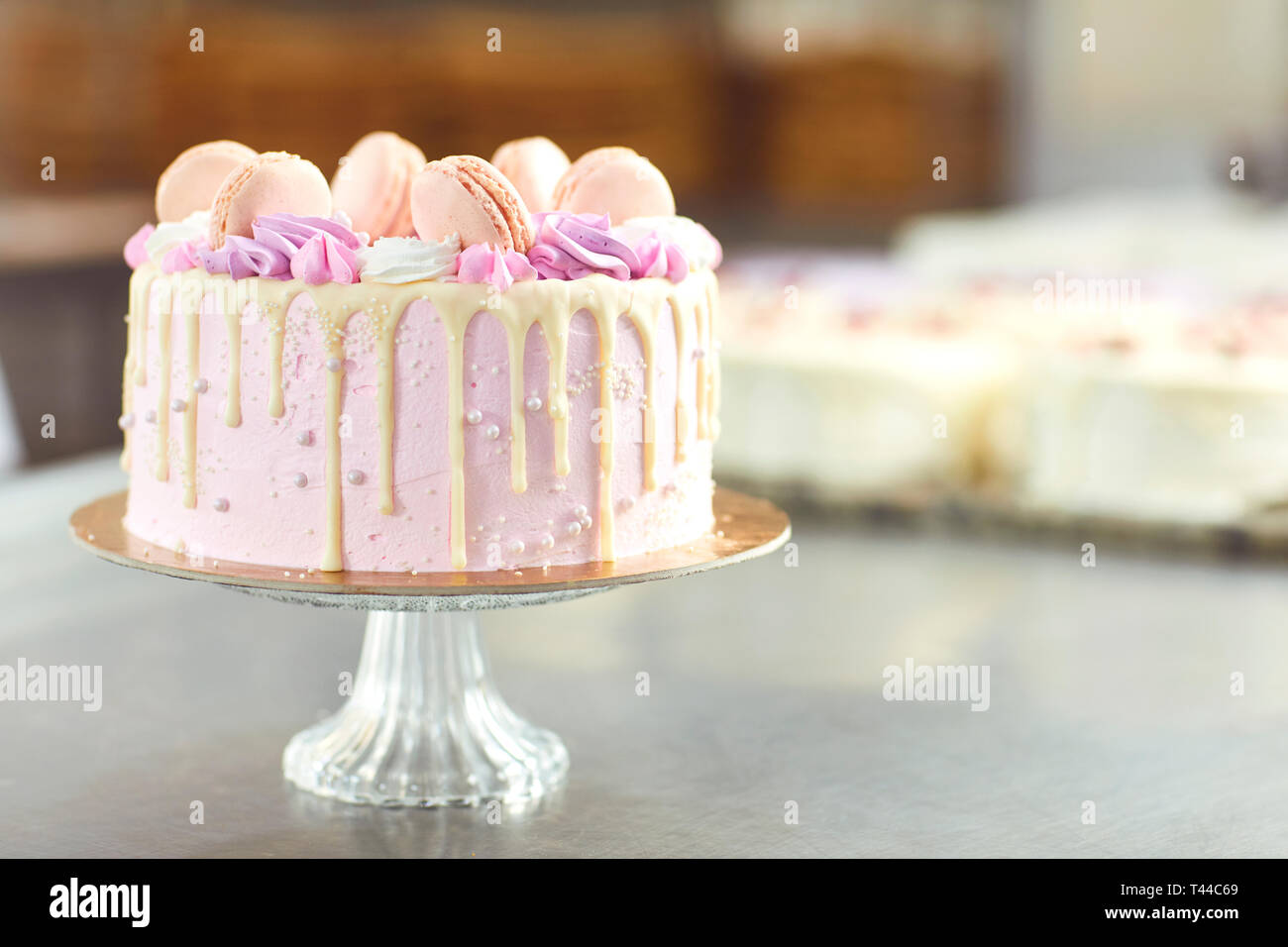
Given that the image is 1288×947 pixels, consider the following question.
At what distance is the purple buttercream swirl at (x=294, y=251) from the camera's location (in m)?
1.37

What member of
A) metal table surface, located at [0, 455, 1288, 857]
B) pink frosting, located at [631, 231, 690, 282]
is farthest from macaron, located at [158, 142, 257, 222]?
metal table surface, located at [0, 455, 1288, 857]

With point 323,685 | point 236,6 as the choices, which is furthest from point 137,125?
point 323,685

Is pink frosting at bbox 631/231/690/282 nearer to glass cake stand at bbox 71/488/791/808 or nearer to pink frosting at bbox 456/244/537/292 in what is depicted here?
pink frosting at bbox 456/244/537/292

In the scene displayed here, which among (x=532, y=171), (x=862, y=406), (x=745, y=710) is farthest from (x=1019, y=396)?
(x=532, y=171)

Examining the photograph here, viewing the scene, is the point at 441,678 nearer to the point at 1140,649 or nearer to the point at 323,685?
the point at 323,685

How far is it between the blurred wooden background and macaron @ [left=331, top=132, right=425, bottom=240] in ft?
10.7

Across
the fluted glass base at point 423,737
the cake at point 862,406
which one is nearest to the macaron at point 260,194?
the fluted glass base at point 423,737

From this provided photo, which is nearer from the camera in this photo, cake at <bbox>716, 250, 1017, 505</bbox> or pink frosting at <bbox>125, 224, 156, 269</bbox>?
pink frosting at <bbox>125, 224, 156, 269</bbox>

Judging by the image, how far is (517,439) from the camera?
1.39 metres

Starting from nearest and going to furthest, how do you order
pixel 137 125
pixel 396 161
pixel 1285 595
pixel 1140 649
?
pixel 396 161
pixel 1140 649
pixel 1285 595
pixel 137 125

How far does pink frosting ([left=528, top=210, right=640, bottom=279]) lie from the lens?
4.62 ft

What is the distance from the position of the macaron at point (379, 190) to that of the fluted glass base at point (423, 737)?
35cm

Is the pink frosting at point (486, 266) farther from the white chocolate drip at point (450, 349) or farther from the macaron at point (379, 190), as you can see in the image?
the macaron at point (379, 190)
